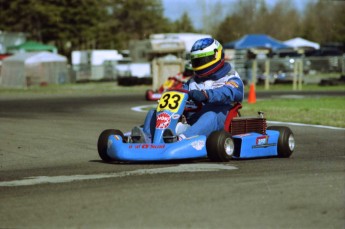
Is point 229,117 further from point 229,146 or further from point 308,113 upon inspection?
point 308,113

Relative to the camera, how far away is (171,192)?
669 cm

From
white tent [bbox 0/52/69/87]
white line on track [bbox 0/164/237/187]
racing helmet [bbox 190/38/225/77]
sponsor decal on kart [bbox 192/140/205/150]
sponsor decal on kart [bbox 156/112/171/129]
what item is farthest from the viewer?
white tent [bbox 0/52/69/87]

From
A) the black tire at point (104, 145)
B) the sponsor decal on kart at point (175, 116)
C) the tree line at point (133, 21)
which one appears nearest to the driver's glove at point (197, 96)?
the sponsor decal on kart at point (175, 116)

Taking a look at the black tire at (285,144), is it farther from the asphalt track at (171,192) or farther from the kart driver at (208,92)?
the kart driver at (208,92)

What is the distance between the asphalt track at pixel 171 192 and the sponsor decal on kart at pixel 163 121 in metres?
0.41

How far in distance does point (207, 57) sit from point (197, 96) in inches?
25.9

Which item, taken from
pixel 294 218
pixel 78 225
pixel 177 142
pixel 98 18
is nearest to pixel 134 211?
pixel 78 225

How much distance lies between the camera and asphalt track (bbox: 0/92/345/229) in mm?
5695

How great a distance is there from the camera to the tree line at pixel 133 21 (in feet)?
222

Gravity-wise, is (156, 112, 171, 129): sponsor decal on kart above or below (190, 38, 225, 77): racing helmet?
below

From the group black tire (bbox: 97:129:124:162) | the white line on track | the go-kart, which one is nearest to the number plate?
the go-kart

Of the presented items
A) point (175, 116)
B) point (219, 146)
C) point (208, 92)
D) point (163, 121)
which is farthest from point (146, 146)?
point (208, 92)

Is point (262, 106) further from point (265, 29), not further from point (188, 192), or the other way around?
point (265, 29)

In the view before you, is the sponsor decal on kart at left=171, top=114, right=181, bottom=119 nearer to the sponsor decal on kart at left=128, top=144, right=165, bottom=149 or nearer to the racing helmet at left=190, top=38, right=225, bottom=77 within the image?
the sponsor decal on kart at left=128, top=144, right=165, bottom=149
